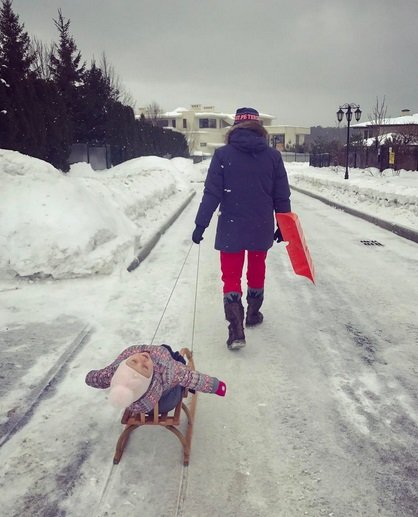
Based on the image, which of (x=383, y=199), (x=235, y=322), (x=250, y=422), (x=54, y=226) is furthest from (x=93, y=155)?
(x=250, y=422)

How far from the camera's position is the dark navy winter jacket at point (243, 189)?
143 inches

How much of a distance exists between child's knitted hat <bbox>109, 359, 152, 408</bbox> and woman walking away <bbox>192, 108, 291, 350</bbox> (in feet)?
5.43

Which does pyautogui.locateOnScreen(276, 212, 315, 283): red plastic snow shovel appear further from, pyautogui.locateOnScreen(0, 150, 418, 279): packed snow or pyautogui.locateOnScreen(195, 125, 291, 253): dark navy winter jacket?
pyautogui.locateOnScreen(0, 150, 418, 279): packed snow

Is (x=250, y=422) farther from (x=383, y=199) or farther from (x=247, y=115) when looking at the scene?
(x=383, y=199)

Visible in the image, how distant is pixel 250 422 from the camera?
2678 millimetres

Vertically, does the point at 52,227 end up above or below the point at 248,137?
below

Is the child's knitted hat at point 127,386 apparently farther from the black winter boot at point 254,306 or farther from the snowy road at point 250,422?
the black winter boot at point 254,306

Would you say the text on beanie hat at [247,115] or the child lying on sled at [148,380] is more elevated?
the text on beanie hat at [247,115]

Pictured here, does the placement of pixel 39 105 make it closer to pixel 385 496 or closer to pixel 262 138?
pixel 262 138

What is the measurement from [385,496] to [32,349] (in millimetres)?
2816

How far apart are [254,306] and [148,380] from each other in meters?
2.19

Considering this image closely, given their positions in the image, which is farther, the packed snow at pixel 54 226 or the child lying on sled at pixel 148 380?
the packed snow at pixel 54 226

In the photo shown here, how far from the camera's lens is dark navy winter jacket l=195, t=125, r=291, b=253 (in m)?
3.64

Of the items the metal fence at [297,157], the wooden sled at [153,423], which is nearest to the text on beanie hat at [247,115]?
the wooden sled at [153,423]
